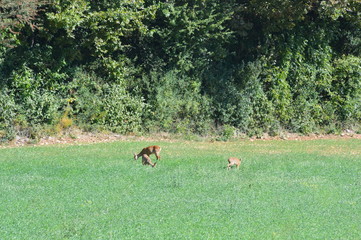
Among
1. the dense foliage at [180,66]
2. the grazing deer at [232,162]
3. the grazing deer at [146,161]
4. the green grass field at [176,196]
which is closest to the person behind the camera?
the green grass field at [176,196]

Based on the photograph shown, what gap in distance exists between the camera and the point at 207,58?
1017 inches

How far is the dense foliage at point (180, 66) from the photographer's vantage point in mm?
21984

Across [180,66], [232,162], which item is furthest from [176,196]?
[180,66]

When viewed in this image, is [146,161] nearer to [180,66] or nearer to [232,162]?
[232,162]

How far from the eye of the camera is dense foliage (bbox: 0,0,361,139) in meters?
22.0

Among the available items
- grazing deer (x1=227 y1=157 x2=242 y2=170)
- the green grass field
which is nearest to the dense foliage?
the green grass field

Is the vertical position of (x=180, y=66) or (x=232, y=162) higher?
(x=180, y=66)

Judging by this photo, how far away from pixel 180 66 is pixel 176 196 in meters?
13.7

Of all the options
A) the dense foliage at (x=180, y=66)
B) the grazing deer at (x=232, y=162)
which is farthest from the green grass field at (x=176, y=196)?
the dense foliage at (x=180, y=66)

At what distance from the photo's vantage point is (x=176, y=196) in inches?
471

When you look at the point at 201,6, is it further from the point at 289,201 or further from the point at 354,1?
the point at 289,201

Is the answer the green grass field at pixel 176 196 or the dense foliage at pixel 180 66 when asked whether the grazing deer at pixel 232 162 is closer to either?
the green grass field at pixel 176 196

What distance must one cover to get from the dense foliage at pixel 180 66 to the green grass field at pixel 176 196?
454cm

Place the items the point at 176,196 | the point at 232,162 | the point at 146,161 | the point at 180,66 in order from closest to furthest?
the point at 176,196, the point at 232,162, the point at 146,161, the point at 180,66
